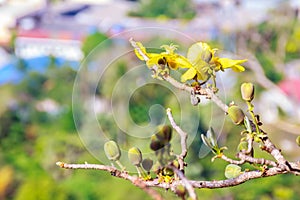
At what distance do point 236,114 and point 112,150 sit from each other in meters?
0.08

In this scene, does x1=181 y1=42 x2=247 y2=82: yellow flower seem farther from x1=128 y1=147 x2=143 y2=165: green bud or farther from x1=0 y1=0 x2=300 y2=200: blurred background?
x1=0 y1=0 x2=300 y2=200: blurred background

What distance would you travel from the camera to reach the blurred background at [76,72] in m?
7.74

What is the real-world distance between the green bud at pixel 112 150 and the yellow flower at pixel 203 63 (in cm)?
6

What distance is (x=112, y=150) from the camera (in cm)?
44

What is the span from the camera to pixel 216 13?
53.5ft

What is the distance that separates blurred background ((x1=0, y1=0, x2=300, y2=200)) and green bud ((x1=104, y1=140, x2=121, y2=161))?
10.7 feet

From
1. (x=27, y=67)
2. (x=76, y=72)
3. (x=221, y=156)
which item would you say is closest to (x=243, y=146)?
(x=221, y=156)

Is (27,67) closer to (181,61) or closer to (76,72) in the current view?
(76,72)

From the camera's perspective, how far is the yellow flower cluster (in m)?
0.43

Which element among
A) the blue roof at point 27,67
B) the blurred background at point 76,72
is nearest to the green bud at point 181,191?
the blurred background at point 76,72

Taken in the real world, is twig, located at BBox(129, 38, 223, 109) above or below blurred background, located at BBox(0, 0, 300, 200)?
above

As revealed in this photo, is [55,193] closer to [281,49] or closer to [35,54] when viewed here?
[35,54]

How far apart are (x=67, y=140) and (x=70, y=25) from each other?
6.88m

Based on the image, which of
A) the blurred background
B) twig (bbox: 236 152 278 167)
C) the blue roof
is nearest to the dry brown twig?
twig (bbox: 236 152 278 167)
